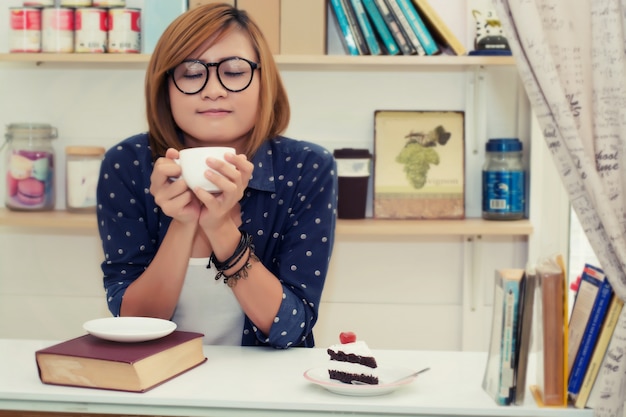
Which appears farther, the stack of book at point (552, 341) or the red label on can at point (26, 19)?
the red label on can at point (26, 19)

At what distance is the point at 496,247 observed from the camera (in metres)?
2.59

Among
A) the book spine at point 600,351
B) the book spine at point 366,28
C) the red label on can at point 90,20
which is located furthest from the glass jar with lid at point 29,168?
the book spine at point 600,351

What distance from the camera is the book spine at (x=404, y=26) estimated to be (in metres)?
2.30

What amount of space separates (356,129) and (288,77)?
257mm

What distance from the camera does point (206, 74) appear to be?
4.94 feet

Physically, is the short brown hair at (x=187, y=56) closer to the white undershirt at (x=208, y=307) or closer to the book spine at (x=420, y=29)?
the white undershirt at (x=208, y=307)

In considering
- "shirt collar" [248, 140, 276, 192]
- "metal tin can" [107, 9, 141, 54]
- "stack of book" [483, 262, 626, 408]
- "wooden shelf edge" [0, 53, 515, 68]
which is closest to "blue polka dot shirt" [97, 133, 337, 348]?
"shirt collar" [248, 140, 276, 192]

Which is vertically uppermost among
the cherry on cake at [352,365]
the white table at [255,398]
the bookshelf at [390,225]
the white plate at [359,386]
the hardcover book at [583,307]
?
the bookshelf at [390,225]

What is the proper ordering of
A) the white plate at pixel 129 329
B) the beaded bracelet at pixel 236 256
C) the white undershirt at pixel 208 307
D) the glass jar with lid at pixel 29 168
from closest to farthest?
the white plate at pixel 129 329, the beaded bracelet at pixel 236 256, the white undershirt at pixel 208 307, the glass jar with lid at pixel 29 168

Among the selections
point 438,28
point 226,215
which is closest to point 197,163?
point 226,215

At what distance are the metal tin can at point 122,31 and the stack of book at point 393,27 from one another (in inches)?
22.1

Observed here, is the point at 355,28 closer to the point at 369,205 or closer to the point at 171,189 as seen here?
the point at 369,205

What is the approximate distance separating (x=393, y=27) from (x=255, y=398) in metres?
1.46

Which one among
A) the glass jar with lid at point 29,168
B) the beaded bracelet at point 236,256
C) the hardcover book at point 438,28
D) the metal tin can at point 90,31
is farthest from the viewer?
the glass jar with lid at point 29,168
